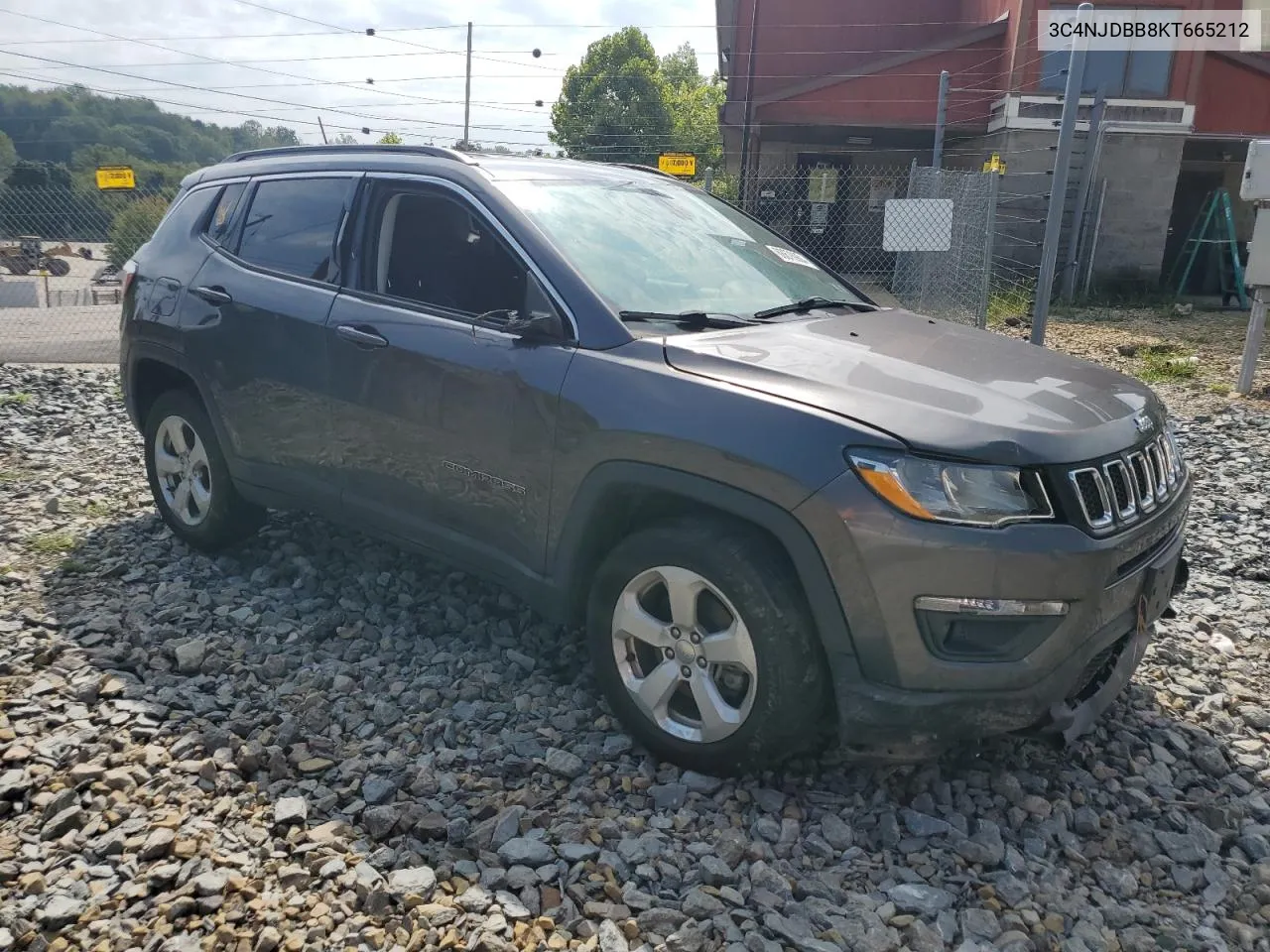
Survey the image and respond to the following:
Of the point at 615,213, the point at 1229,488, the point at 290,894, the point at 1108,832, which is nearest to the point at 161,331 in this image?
the point at 615,213

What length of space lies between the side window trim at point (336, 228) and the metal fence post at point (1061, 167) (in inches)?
176

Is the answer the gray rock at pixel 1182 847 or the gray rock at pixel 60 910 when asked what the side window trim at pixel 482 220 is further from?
the gray rock at pixel 1182 847

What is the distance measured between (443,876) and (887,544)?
143cm

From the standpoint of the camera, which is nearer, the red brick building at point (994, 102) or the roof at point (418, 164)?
the roof at point (418, 164)

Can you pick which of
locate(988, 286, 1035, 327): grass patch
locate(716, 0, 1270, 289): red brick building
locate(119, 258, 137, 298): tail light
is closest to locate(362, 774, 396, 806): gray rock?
locate(119, 258, 137, 298): tail light

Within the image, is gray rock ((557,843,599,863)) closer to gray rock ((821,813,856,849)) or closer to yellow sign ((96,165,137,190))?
gray rock ((821,813,856,849))

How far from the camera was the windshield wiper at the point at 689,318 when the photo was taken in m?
3.18

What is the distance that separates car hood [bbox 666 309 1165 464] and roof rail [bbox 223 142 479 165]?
1292 millimetres

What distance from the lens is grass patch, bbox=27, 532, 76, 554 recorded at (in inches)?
187

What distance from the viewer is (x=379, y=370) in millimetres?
3590

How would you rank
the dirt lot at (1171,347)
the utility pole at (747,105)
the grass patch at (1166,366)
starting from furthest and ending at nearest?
the utility pole at (747,105), the grass patch at (1166,366), the dirt lot at (1171,347)

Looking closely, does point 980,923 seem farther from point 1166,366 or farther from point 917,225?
point 1166,366

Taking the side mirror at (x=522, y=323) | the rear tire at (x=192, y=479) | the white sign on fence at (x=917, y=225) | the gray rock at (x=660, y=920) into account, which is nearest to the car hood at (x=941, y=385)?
the side mirror at (x=522, y=323)

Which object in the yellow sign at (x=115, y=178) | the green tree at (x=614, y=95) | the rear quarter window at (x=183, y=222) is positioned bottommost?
the rear quarter window at (x=183, y=222)
